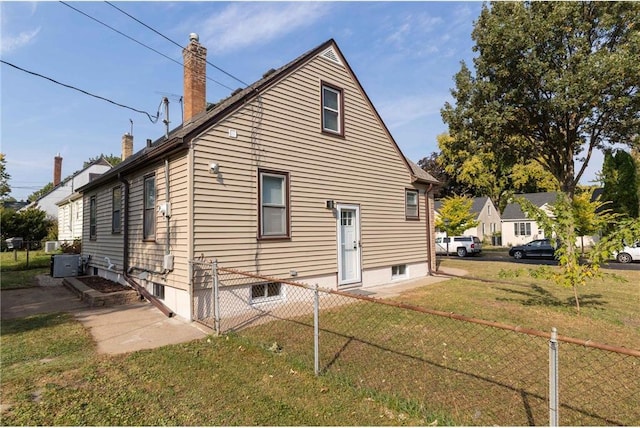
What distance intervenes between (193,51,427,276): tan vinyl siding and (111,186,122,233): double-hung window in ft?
16.0

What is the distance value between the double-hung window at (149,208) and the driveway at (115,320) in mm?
1668

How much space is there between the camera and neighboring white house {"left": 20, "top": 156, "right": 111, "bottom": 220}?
106ft

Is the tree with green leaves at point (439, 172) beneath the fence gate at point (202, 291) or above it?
above

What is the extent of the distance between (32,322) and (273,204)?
16.9 ft

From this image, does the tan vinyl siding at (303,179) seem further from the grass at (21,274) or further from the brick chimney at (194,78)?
the grass at (21,274)

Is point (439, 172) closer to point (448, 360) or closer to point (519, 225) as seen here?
point (519, 225)

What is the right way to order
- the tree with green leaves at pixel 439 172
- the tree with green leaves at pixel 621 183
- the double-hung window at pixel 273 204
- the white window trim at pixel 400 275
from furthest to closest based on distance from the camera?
the tree with green leaves at pixel 439 172, the tree with green leaves at pixel 621 183, the white window trim at pixel 400 275, the double-hung window at pixel 273 204

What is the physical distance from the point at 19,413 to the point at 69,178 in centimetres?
3838

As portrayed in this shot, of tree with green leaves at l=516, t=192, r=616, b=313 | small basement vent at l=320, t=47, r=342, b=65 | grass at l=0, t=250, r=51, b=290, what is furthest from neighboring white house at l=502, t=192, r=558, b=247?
grass at l=0, t=250, r=51, b=290

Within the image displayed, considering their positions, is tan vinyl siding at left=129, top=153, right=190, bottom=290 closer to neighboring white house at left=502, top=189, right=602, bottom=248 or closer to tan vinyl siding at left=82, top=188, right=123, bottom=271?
tan vinyl siding at left=82, top=188, right=123, bottom=271

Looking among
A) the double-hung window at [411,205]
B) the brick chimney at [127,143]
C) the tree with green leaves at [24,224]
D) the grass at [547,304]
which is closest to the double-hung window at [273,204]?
the grass at [547,304]

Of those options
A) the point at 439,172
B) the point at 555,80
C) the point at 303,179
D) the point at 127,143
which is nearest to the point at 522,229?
the point at 439,172

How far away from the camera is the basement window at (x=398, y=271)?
466 inches

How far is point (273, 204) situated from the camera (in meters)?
8.27
